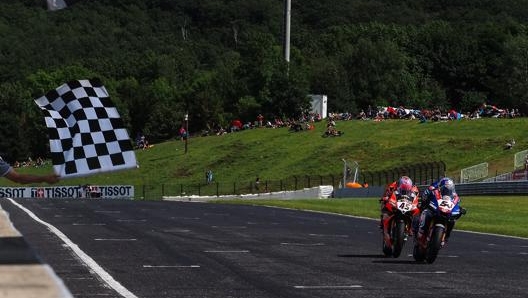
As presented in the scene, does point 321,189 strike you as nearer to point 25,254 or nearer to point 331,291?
point 331,291

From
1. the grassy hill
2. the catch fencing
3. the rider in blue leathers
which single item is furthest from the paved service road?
the grassy hill

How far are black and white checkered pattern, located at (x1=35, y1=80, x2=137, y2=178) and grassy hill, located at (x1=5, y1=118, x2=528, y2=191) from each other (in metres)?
60.4

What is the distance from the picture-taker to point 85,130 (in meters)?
6.89

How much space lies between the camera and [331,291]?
11414 mm

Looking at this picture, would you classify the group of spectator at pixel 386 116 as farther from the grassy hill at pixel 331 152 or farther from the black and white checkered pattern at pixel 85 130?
the black and white checkered pattern at pixel 85 130

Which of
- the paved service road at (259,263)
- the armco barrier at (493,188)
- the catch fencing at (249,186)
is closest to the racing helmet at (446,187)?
the paved service road at (259,263)

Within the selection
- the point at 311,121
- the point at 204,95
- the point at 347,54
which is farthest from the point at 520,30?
the point at 311,121

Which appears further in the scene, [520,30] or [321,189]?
[520,30]

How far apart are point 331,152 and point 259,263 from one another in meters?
67.2

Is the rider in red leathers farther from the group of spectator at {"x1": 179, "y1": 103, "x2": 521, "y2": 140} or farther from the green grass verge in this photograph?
the group of spectator at {"x1": 179, "y1": 103, "x2": 521, "y2": 140}

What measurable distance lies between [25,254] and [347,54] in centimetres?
13123

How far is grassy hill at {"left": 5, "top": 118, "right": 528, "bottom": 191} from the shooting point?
74.6 m

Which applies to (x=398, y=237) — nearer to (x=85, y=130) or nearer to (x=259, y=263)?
(x=259, y=263)

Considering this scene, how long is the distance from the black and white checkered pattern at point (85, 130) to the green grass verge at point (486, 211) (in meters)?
20.2
